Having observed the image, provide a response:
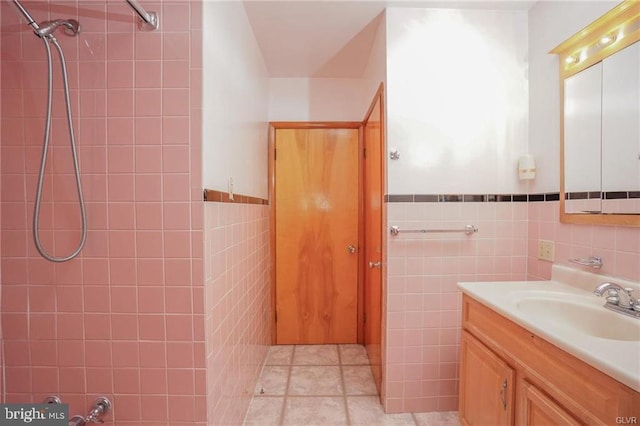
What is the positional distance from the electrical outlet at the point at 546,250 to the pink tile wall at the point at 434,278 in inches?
4.5

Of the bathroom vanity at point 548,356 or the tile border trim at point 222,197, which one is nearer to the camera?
the bathroom vanity at point 548,356

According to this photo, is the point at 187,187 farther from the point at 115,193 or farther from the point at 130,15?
the point at 130,15

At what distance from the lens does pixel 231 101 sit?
4.91 ft

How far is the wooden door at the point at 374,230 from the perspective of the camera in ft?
6.43

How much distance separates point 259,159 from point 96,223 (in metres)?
1.30

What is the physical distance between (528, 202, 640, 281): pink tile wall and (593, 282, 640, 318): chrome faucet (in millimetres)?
161

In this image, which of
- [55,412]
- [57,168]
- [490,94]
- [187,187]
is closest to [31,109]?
[57,168]

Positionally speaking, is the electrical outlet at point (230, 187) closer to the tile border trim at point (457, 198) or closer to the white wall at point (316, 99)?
A: the tile border trim at point (457, 198)

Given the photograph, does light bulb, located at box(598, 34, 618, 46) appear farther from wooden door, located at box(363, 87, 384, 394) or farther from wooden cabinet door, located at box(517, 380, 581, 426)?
wooden cabinet door, located at box(517, 380, 581, 426)

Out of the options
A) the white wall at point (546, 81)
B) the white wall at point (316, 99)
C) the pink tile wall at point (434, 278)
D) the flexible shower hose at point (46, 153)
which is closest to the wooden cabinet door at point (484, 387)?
the pink tile wall at point (434, 278)

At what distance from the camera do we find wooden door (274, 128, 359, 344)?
2.73m

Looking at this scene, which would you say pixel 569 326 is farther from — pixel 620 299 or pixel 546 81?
pixel 546 81

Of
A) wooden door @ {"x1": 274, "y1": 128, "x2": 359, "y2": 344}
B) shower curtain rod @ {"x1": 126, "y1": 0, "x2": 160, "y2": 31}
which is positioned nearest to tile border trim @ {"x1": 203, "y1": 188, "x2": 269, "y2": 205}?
shower curtain rod @ {"x1": 126, "y1": 0, "x2": 160, "y2": 31}

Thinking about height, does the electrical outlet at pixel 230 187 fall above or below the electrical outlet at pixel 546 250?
above
